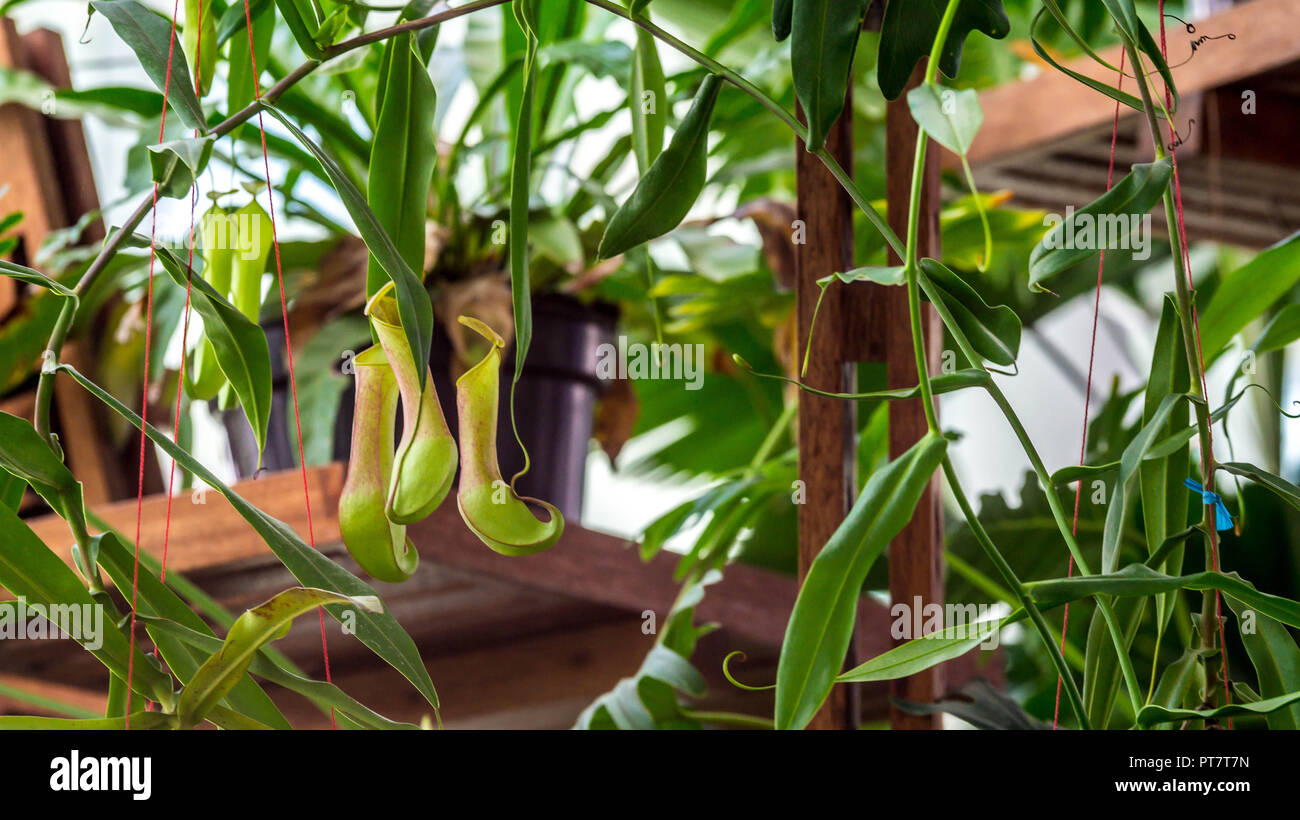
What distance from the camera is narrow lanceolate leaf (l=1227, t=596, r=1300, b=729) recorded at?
399 mm

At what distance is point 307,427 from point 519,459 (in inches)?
6.2

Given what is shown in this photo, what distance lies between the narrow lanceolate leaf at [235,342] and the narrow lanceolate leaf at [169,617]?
0.19 feet

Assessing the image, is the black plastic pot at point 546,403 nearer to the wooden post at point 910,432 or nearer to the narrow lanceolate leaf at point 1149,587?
the wooden post at point 910,432

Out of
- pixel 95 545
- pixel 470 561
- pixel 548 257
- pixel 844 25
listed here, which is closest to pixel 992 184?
pixel 548 257

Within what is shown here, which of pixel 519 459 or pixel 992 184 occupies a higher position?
pixel 992 184

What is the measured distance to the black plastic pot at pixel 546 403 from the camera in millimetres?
826

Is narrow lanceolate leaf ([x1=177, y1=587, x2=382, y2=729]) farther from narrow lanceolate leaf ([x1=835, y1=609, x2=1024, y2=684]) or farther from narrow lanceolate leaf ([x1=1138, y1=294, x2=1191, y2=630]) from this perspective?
narrow lanceolate leaf ([x1=1138, y1=294, x2=1191, y2=630])

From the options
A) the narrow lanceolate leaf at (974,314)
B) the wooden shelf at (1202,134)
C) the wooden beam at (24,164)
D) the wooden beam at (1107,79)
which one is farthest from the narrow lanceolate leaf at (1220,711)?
the wooden beam at (24,164)

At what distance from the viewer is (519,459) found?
→ 0.81m

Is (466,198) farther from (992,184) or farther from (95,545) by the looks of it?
(95,545)

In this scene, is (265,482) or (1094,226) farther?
(265,482)

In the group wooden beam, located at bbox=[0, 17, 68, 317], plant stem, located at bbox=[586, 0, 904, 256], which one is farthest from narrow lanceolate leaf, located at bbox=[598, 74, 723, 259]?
wooden beam, located at bbox=[0, 17, 68, 317]

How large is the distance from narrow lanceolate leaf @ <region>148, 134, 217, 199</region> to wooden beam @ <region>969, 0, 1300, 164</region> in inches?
25.5

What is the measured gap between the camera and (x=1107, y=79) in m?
0.91
